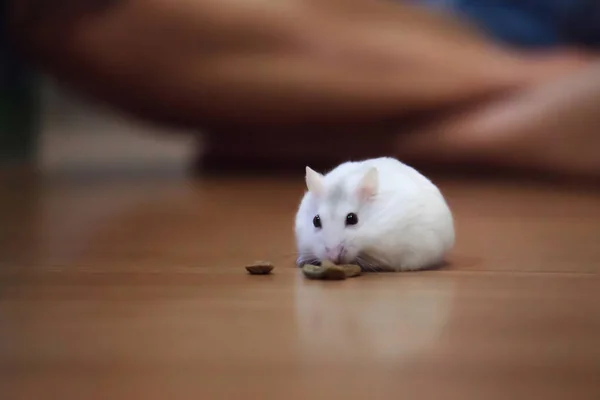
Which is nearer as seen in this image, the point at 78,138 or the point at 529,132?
the point at 529,132

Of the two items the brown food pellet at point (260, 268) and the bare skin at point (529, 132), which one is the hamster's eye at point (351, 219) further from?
the bare skin at point (529, 132)

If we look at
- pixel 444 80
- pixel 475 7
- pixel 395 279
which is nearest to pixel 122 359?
pixel 395 279

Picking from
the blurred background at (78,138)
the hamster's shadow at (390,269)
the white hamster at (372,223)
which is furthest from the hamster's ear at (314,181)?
the blurred background at (78,138)

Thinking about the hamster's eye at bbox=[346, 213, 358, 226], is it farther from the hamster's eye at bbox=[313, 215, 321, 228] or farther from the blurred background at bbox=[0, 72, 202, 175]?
the blurred background at bbox=[0, 72, 202, 175]

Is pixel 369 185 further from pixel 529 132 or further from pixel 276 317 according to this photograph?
pixel 529 132

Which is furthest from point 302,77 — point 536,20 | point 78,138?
point 78,138

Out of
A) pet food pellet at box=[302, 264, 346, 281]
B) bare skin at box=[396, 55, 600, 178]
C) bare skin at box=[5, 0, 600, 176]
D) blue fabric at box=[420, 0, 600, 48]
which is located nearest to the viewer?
pet food pellet at box=[302, 264, 346, 281]

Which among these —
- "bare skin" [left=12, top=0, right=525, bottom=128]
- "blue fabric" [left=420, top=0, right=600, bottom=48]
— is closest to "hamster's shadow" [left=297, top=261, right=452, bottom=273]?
"bare skin" [left=12, top=0, right=525, bottom=128]
